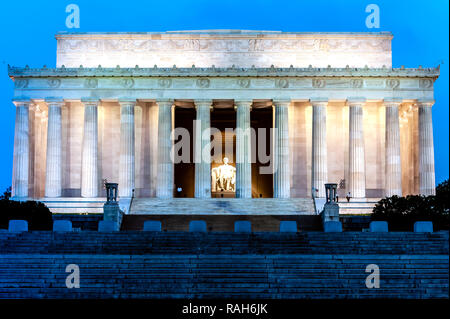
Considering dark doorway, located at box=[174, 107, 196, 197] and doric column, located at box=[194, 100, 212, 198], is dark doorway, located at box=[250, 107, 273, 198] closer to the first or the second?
dark doorway, located at box=[174, 107, 196, 197]

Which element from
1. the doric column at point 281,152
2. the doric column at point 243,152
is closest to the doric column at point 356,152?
the doric column at point 281,152

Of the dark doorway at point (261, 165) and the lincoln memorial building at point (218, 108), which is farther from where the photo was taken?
the dark doorway at point (261, 165)

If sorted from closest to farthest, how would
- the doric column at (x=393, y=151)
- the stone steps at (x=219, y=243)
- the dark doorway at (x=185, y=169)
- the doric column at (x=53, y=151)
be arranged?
the stone steps at (x=219, y=243)
the doric column at (x=393, y=151)
the doric column at (x=53, y=151)
the dark doorway at (x=185, y=169)

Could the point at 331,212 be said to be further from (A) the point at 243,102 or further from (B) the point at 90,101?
(B) the point at 90,101

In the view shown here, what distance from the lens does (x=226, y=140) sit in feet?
255

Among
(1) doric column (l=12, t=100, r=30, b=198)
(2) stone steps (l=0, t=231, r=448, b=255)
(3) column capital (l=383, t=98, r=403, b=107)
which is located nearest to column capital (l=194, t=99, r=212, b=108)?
(1) doric column (l=12, t=100, r=30, b=198)

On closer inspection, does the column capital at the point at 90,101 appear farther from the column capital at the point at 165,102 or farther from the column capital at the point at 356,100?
the column capital at the point at 356,100

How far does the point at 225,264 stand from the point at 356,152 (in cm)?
3395

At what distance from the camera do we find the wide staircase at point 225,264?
3222 cm

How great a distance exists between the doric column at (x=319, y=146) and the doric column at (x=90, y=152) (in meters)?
20.4

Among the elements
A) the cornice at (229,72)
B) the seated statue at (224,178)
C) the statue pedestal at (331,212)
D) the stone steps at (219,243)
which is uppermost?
the cornice at (229,72)

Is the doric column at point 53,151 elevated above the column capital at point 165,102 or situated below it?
below
